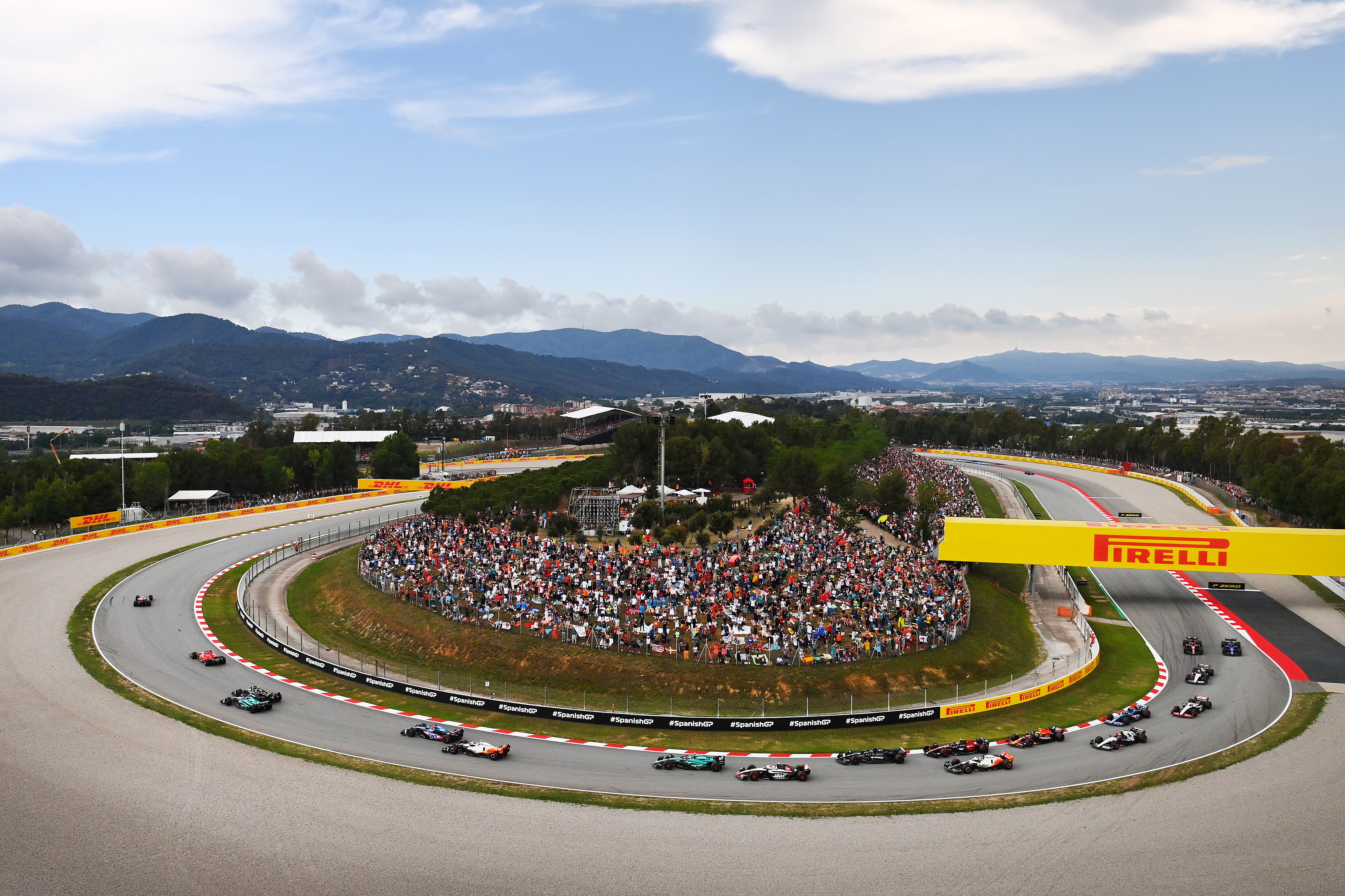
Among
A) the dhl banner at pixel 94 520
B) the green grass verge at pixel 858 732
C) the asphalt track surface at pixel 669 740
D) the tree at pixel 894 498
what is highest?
the tree at pixel 894 498

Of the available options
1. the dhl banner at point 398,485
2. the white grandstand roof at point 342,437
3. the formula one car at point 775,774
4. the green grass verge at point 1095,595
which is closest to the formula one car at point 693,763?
the formula one car at point 775,774

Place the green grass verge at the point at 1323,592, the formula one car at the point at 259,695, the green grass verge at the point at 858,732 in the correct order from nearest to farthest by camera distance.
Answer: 1. the green grass verge at the point at 858,732
2. the formula one car at the point at 259,695
3. the green grass verge at the point at 1323,592

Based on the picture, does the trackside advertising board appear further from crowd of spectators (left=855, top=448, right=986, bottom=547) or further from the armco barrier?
crowd of spectators (left=855, top=448, right=986, bottom=547)

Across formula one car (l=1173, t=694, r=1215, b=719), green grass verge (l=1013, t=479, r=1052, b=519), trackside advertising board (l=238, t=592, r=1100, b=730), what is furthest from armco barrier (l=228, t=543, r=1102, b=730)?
green grass verge (l=1013, t=479, r=1052, b=519)

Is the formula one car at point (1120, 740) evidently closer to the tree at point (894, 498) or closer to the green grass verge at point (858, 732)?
the green grass verge at point (858, 732)

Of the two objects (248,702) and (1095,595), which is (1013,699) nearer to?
(1095,595)

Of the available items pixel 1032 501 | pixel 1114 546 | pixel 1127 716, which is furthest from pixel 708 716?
pixel 1032 501
